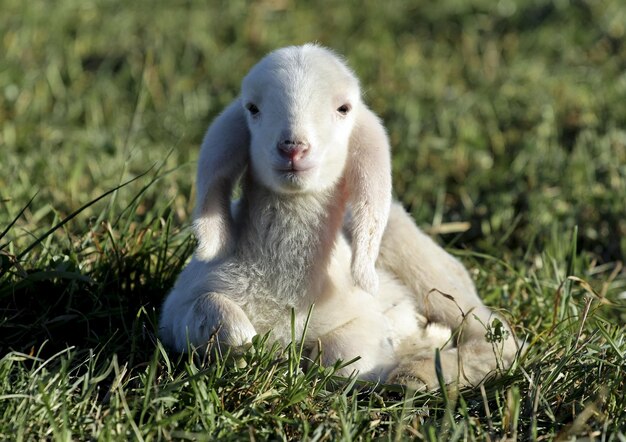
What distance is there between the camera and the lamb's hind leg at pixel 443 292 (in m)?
4.14

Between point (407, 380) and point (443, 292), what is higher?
point (443, 292)

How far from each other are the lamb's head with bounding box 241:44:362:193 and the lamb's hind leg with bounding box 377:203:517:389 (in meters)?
0.70

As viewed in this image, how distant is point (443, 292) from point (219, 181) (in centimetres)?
117

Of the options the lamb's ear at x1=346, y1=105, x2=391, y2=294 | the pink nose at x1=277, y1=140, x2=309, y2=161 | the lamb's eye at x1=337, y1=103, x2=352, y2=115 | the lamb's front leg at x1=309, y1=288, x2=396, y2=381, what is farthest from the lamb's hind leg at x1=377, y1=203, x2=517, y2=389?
the pink nose at x1=277, y1=140, x2=309, y2=161

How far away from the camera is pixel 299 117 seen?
356cm

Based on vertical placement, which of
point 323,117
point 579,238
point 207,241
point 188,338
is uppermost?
point 323,117

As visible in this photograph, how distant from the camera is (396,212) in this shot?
4602 millimetres

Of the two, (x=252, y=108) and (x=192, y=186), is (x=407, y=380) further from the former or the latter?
(x=192, y=186)

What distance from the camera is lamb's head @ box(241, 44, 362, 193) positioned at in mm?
3555

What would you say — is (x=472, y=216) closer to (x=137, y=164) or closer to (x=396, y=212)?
(x=396, y=212)

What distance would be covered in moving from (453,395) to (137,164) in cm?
355

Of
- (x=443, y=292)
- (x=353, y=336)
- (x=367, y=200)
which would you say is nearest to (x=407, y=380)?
(x=353, y=336)

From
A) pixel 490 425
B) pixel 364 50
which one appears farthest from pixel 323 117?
pixel 364 50

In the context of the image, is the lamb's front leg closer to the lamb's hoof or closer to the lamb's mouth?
the lamb's hoof
